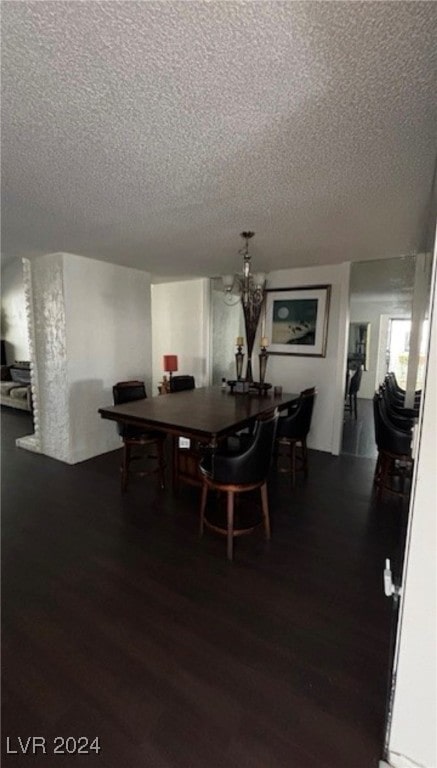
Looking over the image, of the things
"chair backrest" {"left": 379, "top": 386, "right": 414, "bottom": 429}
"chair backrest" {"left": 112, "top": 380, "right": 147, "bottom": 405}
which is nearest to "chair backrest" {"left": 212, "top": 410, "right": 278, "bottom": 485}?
"chair backrest" {"left": 379, "top": 386, "right": 414, "bottom": 429}

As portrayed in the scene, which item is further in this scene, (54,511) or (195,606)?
(54,511)

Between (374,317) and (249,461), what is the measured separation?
103 inches

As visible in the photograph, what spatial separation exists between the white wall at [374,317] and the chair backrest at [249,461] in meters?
2.15

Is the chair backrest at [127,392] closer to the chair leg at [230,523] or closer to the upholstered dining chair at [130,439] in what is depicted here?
the upholstered dining chair at [130,439]

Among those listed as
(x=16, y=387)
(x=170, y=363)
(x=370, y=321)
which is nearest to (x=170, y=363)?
(x=170, y=363)

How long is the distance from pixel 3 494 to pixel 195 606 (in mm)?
2183

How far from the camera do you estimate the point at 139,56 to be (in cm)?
105

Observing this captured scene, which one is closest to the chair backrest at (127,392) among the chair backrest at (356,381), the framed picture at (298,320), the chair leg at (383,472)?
the framed picture at (298,320)

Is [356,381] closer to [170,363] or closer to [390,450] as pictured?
[390,450]

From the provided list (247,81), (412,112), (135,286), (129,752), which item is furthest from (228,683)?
(135,286)

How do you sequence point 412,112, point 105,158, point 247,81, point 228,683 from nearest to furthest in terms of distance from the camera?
point 247,81, point 412,112, point 228,683, point 105,158

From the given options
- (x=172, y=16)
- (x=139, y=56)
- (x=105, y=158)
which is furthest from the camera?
(x=105, y=158)

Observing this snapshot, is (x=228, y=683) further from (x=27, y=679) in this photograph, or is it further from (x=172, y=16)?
(x=172, y=16)

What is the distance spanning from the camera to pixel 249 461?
216cm
